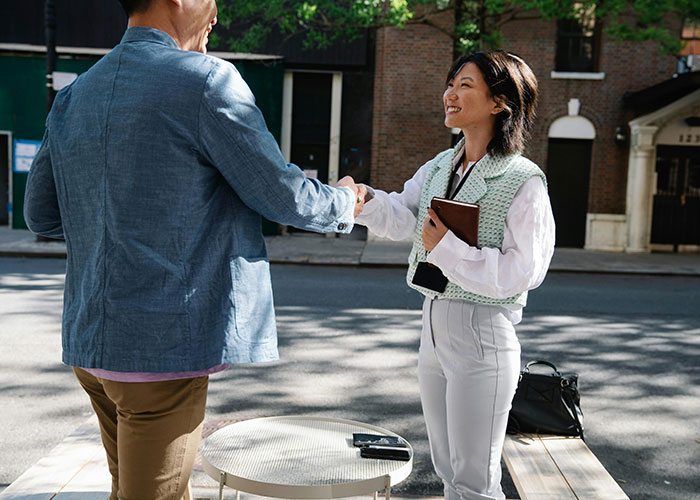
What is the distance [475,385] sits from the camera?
244 centimetres

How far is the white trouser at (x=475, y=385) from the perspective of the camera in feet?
8.02

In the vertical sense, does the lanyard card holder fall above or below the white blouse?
below

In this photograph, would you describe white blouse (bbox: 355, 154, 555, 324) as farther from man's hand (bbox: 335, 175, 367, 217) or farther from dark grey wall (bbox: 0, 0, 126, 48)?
dark grey wall (bbox: 0, 0, 126, 48)

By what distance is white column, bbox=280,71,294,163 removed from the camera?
18.2 meters

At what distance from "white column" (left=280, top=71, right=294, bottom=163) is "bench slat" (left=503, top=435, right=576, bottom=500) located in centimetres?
1543

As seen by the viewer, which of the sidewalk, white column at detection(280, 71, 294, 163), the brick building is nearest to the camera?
the sidewalk

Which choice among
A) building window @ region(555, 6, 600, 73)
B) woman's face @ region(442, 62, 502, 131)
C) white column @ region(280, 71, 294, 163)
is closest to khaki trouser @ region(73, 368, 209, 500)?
woman's face @ region(442, 62, 502, 131)

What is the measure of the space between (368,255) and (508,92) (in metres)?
12.6

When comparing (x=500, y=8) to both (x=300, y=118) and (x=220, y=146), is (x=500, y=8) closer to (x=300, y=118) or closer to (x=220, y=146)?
(x=300, y=118)

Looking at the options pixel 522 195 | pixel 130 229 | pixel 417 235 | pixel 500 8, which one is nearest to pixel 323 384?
pixel 417 235

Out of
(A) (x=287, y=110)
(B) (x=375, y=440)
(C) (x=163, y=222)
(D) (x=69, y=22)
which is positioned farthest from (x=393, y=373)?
(D) (x=69, y=22)

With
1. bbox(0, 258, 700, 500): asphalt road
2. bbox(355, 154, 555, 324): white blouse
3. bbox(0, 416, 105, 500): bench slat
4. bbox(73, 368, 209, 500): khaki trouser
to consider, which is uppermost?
bbox(355, 154, 555, 324): white blouse

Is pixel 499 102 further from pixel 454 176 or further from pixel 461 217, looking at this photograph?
pixel 461 217

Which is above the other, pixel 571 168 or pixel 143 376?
pixel 571 168
